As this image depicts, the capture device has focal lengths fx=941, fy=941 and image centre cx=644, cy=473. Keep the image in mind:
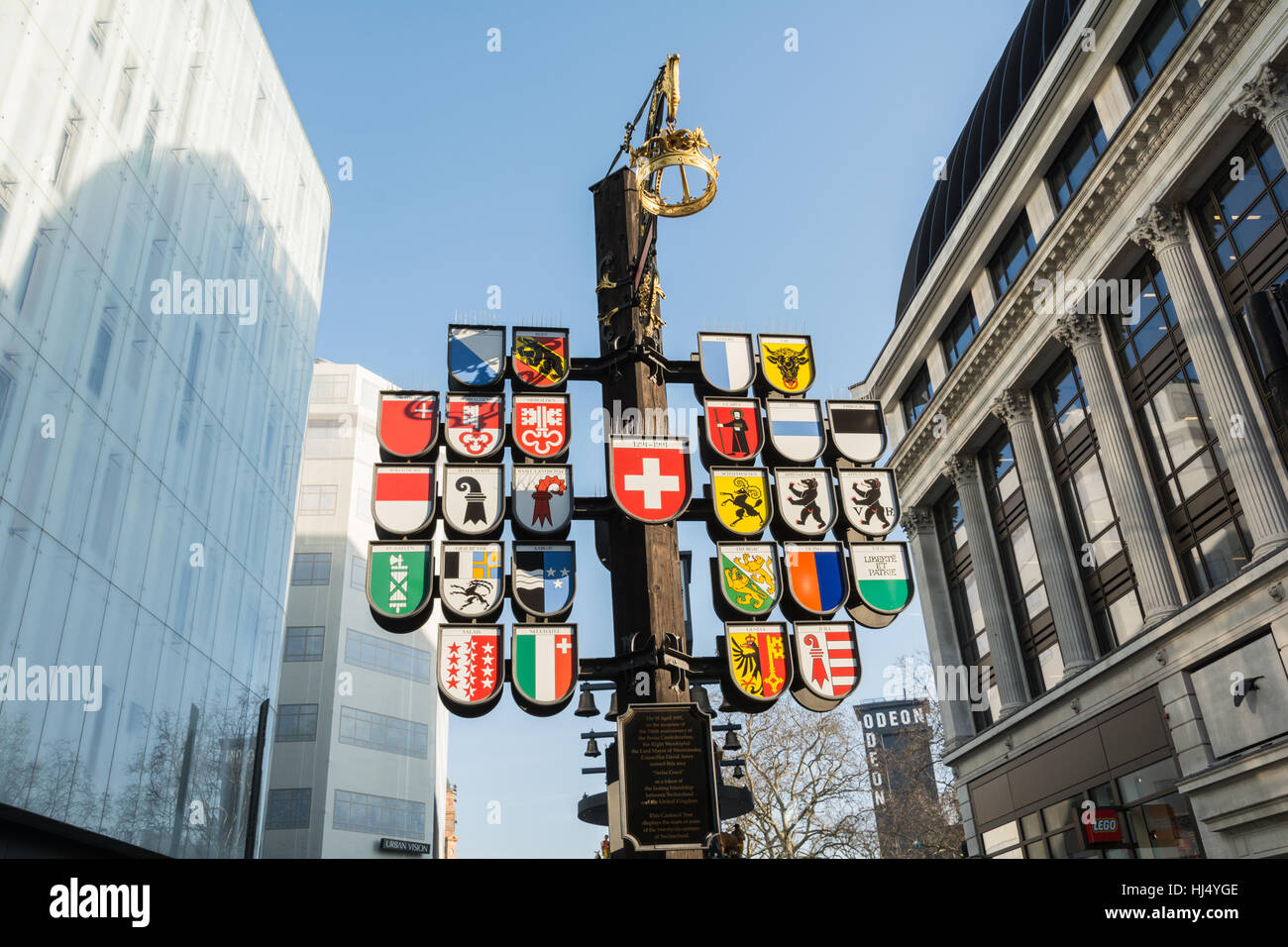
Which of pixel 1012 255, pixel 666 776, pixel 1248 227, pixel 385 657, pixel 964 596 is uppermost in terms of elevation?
pixel 1012 255

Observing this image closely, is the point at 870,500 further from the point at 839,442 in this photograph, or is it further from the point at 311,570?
the point at 311,570

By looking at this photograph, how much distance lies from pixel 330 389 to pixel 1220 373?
212 ft

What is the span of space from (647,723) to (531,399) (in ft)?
13.0

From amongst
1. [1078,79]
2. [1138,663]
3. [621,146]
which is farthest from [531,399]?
[1078,79]

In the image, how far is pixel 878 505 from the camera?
10758 mm

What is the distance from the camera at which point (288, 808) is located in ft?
198

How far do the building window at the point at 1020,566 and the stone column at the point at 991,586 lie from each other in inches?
11.2

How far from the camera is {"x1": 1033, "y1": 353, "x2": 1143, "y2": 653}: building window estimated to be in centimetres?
2961

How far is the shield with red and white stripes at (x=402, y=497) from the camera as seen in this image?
981 centimetres

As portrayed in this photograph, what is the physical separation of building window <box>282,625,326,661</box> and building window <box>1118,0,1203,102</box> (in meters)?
58.6

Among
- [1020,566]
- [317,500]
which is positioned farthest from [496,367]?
[317,500]

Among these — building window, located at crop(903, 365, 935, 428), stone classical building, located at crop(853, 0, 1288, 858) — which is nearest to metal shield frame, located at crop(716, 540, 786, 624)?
stone classical building, located at crop(853, 0, 1288, 858)

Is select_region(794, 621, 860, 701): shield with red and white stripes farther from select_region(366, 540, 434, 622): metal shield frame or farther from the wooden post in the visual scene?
select_region(366, 540, 434, 622): metal shield frame
